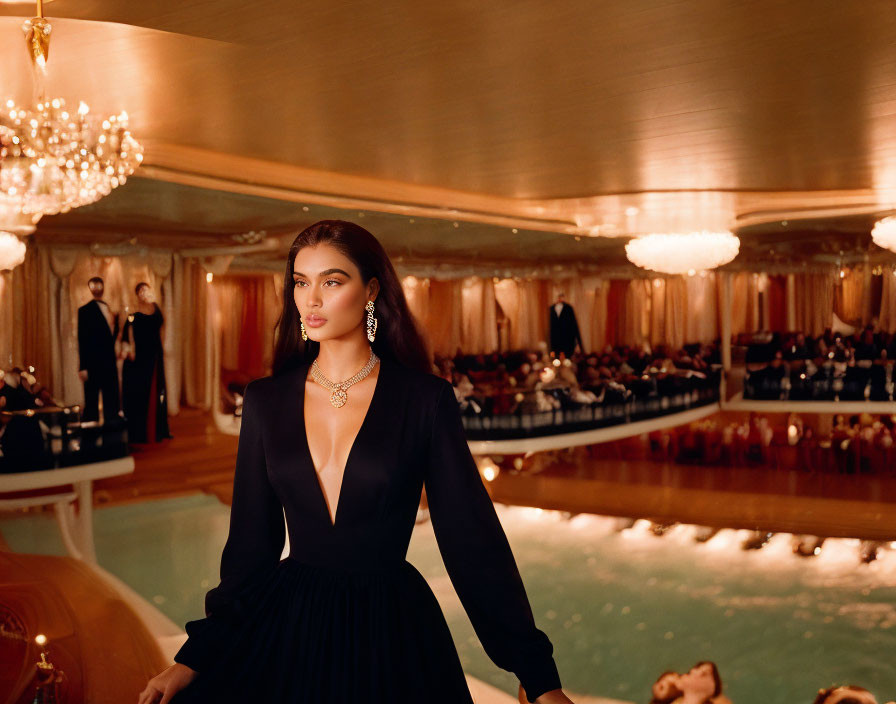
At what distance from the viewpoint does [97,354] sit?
5.26 metres

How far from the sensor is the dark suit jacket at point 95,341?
5.17 meters

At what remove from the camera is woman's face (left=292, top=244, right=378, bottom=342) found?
1.89m

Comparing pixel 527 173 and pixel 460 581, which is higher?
pixel 527 173

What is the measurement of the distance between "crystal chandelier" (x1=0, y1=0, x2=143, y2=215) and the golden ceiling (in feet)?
0.84

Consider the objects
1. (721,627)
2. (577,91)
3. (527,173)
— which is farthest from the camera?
(527,173)

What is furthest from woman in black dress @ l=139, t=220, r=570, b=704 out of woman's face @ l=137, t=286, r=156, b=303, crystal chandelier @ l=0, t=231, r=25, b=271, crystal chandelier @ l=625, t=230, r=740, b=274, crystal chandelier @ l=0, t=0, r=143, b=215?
crystal chandelier @ l=625, t=230, r=740, b=274

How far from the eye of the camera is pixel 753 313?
6.96m

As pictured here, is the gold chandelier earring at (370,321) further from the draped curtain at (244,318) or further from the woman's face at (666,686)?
the woman's face at (666,686)

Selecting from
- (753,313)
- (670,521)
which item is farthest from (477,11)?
(670,521)

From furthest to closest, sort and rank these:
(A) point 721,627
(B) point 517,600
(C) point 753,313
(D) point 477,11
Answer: (C) point 753,313 < (A) point 721,627 < (D) point 477,11 < (B) point 517,600

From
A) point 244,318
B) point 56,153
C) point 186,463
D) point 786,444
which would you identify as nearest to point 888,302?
point 786,444

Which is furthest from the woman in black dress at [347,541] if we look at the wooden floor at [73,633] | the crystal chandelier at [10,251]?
the crystal chandelier at [10,251]

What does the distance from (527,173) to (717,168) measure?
1.39 m

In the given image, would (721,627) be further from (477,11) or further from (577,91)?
(477,11)
